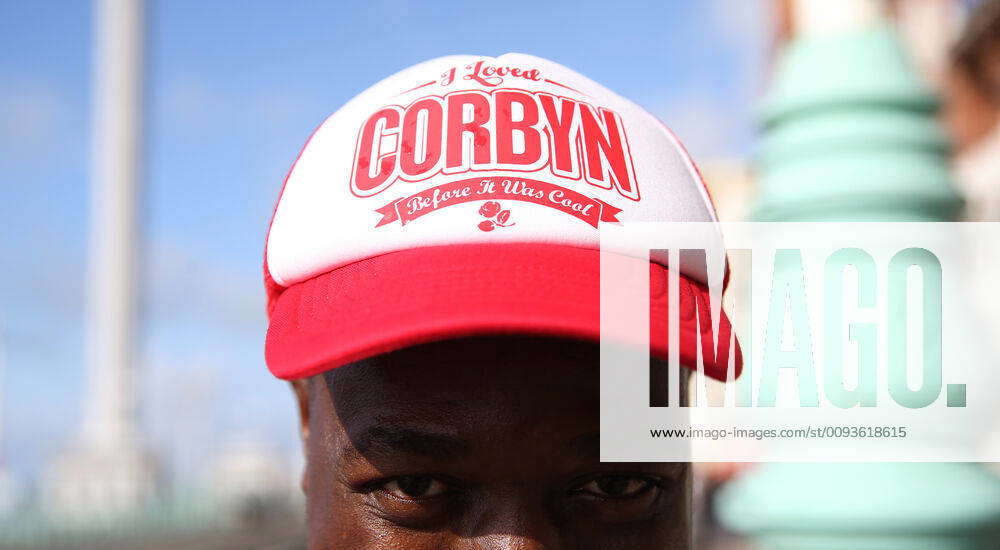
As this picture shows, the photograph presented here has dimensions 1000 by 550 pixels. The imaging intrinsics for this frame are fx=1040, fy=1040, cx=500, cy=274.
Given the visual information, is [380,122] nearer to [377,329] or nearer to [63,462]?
[377,329]

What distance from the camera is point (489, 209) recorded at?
1.64 meters

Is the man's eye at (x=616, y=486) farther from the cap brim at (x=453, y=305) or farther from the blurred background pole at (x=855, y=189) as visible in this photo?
the blurred background pole at (x=855, y=189)

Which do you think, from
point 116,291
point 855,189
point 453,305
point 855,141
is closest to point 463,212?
point 453,305

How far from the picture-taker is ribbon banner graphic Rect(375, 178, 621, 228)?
1.65 metres

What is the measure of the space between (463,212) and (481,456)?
1.25ft

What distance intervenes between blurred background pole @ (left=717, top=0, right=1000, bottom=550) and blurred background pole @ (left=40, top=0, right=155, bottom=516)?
1797 centimetres

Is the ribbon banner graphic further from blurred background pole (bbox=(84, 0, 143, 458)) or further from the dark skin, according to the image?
blurred background pole (bbox=(84, 0, 143, 458))

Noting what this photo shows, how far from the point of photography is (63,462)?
20312 mm

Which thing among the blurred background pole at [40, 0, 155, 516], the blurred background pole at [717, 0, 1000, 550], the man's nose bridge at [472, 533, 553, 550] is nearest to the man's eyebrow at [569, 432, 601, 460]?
the man's nose bridge at [472, 533, 553, 550]

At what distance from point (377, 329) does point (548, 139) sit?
44 centimetres

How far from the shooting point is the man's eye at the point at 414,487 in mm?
1648

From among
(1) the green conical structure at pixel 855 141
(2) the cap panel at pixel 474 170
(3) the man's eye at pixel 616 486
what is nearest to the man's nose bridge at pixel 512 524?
(3) the man's eye at pixel 616 486

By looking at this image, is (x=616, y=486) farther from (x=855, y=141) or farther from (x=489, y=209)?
(x=855, y=141)

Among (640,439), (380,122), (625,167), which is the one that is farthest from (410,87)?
(640,439)
